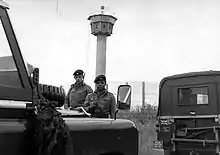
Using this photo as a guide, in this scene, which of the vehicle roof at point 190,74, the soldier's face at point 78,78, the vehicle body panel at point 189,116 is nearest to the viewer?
the soldier's face at point 78,78

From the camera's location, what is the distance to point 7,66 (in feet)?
8.67

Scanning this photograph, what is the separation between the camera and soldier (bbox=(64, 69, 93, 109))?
6.16m

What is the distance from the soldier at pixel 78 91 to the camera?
20.2ft

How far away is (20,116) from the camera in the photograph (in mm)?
2506

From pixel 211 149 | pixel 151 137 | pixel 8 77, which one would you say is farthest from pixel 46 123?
pixel 151 137

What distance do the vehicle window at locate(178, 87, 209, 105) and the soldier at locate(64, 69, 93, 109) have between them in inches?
159

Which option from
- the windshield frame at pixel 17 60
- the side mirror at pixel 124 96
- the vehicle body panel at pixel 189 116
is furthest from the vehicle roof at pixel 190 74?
the windshield frame at pixel 17 60

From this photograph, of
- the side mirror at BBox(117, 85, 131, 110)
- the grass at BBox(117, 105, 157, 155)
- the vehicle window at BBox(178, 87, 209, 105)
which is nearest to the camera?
the side mirror at BBox(117, 85, 131, 110)

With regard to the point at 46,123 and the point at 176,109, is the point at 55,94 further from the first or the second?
the point at 176,109

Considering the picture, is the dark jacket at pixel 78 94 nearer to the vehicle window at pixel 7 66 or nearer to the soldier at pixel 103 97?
the soldier at pixel 103 97

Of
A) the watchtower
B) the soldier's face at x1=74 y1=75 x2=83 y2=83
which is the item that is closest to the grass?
the watchtower

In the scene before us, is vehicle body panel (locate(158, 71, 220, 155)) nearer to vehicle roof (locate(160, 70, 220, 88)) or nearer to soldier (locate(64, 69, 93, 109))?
vehicle roof (locate(160, 70, 220, 88))

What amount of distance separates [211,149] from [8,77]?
7.00 metres

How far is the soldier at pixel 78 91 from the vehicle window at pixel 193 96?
4041mm
